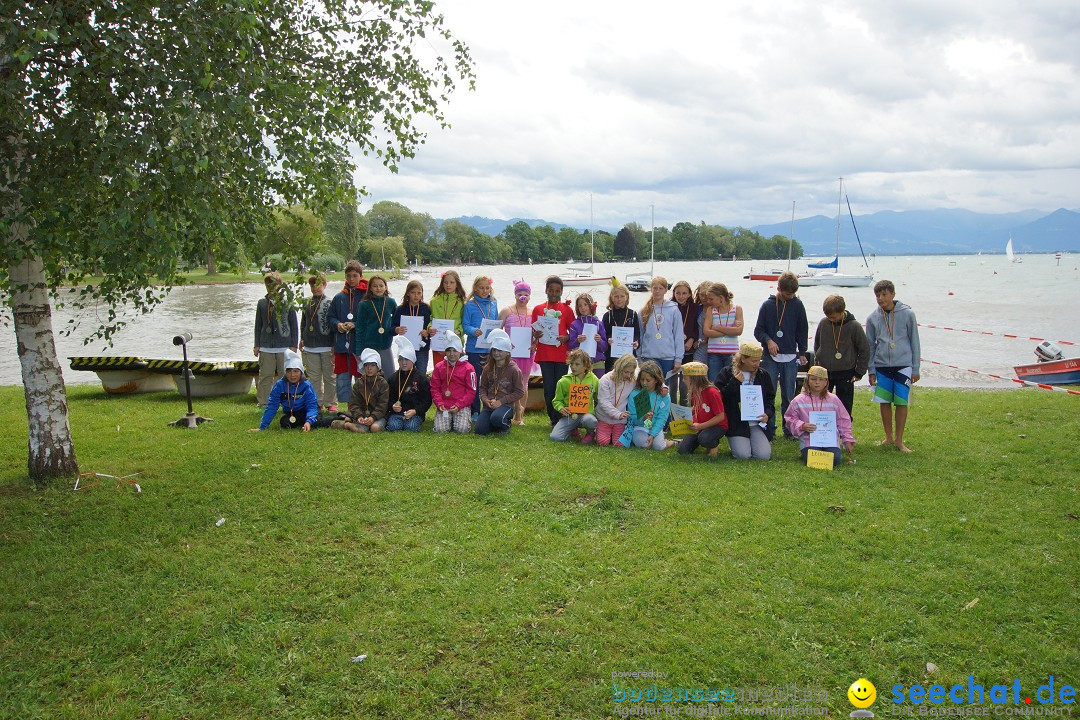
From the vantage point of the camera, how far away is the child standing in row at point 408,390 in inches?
368

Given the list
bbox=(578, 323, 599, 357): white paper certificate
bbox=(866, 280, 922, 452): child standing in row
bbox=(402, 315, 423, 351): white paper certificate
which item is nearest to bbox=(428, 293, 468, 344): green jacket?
bbox=(402, 315, 423, 351): white paper certificate

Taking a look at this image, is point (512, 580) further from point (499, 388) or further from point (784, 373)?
point (784, 373)

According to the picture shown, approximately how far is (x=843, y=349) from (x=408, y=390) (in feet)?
18.9

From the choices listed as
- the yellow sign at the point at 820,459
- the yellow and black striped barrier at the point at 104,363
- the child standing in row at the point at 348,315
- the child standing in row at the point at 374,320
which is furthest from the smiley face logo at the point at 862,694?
the yellow and black striped barrier at the point at 104,363

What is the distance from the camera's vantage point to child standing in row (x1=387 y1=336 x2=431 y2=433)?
9.34 metres

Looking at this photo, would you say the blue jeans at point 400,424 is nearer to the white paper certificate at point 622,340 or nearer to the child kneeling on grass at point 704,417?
the white paper certificate at point 622,340

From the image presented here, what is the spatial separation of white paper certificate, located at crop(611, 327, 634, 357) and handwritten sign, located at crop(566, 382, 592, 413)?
979mm

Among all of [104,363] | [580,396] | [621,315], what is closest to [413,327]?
[580,396]

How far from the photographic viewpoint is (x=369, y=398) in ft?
30.7

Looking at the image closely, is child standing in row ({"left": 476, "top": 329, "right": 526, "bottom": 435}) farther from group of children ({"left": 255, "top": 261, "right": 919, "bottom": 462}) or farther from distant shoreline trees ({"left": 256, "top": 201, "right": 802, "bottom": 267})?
distant shoreline trees ({"left": 256, "top": 201, "right": 802, "bottom": 267})

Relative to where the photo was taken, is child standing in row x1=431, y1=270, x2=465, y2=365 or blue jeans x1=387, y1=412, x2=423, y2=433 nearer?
blue jeans x1=387, y1=412, x2=423, y2=433

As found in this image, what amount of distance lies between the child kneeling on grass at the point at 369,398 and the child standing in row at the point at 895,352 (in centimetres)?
639

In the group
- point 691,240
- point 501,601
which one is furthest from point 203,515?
point 691,240

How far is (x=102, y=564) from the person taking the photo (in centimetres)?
524
